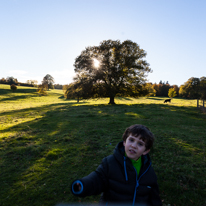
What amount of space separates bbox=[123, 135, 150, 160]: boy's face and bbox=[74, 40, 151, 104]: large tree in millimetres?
27745

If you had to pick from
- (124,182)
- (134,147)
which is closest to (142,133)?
(134,147)

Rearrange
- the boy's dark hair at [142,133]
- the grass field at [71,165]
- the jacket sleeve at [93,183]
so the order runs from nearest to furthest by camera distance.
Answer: the jacket sleeve at [93,183]
the boy's dark hair at [142,133]
the grass field at [71,165]

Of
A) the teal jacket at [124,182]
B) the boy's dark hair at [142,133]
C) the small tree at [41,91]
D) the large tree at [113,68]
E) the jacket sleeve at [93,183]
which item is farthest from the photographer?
the small tree at [41,91]

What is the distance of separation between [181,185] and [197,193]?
512 mm

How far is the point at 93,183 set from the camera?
9.07 ft

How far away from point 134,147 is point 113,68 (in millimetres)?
30024

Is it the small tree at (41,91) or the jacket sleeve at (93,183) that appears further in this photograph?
the small tree at (41,91)

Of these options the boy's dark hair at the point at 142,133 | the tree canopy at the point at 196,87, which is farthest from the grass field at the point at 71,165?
the tree canopy at the point at 196,87

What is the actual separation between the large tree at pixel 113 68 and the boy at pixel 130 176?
91.1 feet

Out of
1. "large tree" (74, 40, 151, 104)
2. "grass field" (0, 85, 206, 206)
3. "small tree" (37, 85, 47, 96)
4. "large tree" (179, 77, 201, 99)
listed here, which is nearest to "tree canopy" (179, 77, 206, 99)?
"large tree" (179, 77, 201, 99)

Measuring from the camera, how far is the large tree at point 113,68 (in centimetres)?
3164

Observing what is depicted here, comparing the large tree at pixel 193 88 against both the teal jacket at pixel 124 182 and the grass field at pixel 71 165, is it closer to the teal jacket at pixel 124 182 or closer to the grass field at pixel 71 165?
the grass field at pixel 71 165

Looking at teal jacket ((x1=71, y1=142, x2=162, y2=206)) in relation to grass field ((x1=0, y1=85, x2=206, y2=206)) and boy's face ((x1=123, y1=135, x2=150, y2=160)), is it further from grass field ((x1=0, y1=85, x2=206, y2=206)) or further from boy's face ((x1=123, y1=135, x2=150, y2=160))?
grass field ((x1=0, y1=85, x2=206, y2=206))

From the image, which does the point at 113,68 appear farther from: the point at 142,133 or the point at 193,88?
the point at 142,133
